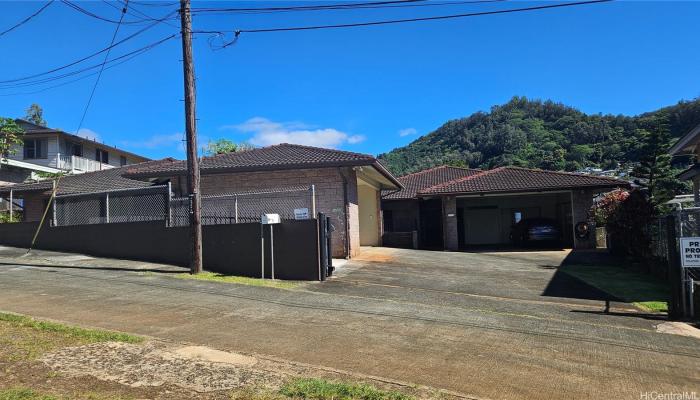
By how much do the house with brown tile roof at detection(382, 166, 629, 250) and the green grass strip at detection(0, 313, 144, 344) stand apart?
18.3 meters

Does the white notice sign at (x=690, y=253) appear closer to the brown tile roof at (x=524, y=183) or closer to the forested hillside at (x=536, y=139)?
the brown tile roof at (x=524, y=183)

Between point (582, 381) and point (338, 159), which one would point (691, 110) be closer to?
point (338, 159)

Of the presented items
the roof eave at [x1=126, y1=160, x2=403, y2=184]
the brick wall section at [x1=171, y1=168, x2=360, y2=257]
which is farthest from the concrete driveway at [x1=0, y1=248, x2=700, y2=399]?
the roof eave at [x1=126, y1=160, x2=403, y2=184]

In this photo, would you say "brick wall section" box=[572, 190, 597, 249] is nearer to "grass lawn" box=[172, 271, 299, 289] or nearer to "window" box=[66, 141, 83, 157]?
"grass lawn" box=[172, 271, 299, 289]

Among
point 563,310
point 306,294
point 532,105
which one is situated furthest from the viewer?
point 532,105

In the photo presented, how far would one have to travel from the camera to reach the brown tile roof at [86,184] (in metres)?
24.6

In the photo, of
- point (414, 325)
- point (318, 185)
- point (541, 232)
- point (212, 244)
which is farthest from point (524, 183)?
point (414, 325)

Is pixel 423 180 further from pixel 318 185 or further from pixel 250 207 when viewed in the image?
pixel 250 207

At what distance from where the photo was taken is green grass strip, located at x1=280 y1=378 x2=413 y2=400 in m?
4.63

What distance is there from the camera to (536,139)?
6475 cm

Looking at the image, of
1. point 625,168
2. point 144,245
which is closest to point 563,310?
point 144,245

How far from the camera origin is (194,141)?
1267cm

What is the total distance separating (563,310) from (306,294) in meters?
4.87

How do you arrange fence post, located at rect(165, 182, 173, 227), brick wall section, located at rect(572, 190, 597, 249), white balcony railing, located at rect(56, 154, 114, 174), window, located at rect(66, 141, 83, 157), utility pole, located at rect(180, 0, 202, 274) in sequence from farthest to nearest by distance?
window, located at rect(66, 141, 83, 157) < white balcony railing, located at rect(56, 154, 114, 174) < brick wall section, located at rect(572, 190, 597, 249) < fence post, located at rect(165, 182, 173, 227) < utility pole, located at rect(180, 0, 202, 274)
